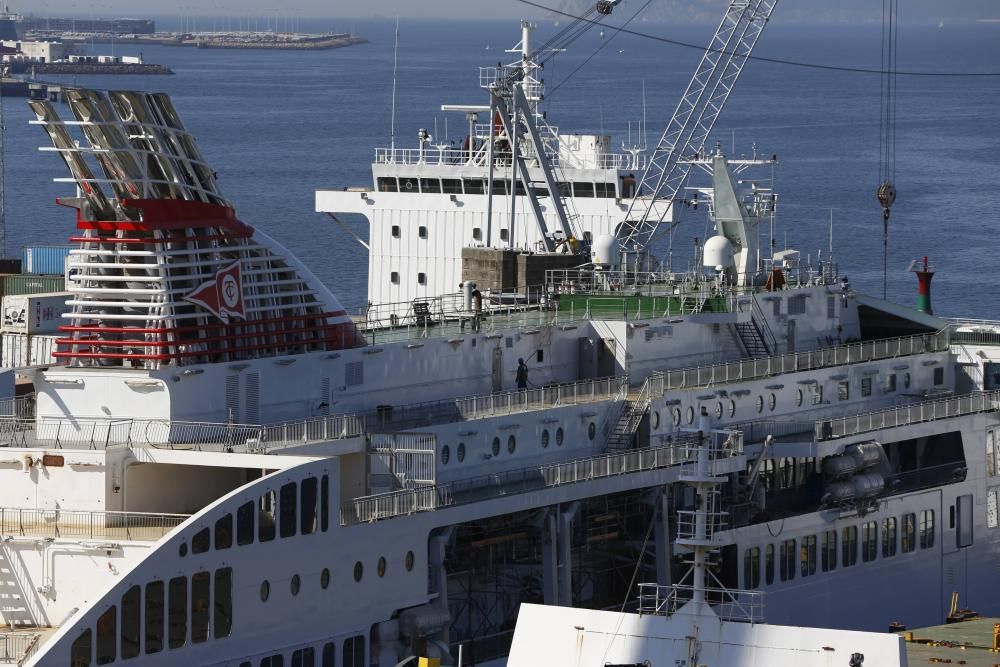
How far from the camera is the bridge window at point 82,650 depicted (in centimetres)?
3569

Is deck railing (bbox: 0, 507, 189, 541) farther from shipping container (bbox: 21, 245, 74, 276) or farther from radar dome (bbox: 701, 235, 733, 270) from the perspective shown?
shipping container (bbox: 21, 245, 74, 276)

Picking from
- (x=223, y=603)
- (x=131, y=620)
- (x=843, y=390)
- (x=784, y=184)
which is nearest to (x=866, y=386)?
(x=843, y=390)

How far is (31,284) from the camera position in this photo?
188 feet

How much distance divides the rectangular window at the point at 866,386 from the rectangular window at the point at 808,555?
7.16m

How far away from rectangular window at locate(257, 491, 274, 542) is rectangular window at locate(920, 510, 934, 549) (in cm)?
2454

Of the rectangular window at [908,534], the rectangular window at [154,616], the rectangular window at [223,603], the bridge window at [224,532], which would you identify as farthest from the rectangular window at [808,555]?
the rectangular window at [154,616]

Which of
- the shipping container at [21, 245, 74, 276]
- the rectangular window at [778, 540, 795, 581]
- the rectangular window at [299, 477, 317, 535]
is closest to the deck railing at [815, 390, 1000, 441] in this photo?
the rectangular window at [778, 540, 795, 581]

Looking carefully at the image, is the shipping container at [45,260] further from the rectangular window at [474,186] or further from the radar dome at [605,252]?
the radar dome at [605,252]

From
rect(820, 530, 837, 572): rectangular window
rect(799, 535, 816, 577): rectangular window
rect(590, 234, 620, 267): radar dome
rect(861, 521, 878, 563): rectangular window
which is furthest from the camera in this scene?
rect(590, 234, 620, 267): radar dome

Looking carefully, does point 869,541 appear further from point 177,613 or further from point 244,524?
point 177,613

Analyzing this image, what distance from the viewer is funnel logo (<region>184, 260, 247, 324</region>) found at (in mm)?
42406

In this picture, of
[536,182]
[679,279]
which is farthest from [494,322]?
[536,182]

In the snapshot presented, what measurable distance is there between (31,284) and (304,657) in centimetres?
2081

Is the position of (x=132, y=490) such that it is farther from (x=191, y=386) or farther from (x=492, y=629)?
(x=492, y=629)
